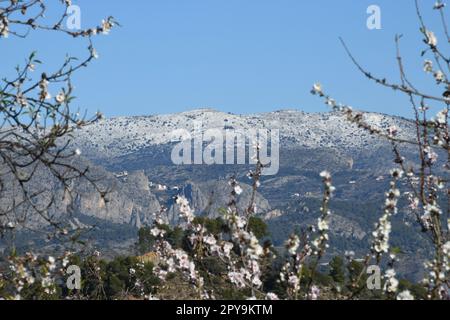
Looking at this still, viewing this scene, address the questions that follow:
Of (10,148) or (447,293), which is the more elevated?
(10,148)

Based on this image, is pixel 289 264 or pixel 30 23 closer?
pixel 30 23

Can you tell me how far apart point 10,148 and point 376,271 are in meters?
3.86

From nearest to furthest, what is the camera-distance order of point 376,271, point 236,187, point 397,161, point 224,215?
point 224,215
point 376,271
point 397,161
point 236,187

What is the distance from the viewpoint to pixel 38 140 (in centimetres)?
785
